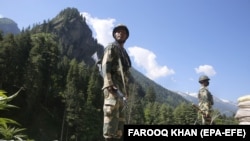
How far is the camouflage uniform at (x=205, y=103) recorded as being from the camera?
15.9 meters

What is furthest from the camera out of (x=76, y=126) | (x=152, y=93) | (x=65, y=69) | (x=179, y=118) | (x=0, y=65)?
(x=152, y=93)

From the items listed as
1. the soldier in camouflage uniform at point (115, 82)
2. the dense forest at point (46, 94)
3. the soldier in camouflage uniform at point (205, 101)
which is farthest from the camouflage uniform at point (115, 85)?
the dense forest at point (46, 94)

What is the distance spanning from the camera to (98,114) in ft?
295

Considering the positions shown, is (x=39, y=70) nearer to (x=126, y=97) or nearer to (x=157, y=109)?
(x=157, y=109)

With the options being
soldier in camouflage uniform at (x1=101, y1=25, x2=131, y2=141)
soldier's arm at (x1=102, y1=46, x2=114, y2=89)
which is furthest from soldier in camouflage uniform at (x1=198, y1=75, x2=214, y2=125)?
soldier's arm at (x1=102, y1=46, x2=114, y2=89)

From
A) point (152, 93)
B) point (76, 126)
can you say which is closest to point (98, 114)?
point (76, 126)

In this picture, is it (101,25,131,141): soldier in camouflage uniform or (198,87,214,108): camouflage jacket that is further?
(198,87,214,108): camouflage jacket

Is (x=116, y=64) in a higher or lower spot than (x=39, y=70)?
lower

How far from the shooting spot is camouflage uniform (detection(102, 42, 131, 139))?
7172 millimetres

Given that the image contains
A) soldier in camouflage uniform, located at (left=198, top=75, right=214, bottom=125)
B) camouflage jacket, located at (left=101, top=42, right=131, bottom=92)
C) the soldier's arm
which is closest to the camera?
the soldier's arm

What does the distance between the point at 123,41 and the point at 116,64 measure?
651mm

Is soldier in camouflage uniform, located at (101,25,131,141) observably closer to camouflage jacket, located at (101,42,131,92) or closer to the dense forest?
camouflage jacket, located at (101,42,131,92)

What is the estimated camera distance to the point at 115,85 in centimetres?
771

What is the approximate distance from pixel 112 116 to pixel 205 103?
9.58m
